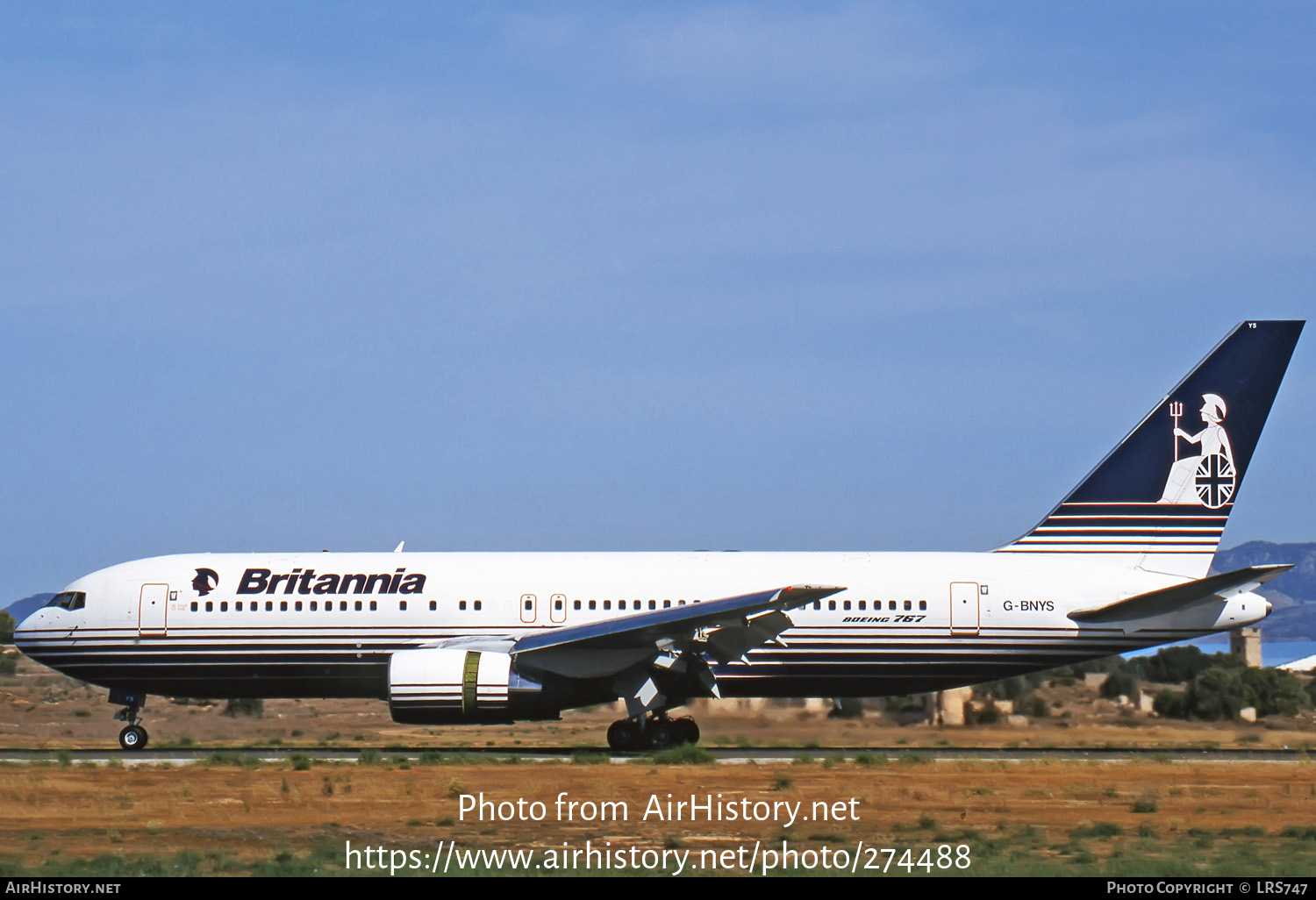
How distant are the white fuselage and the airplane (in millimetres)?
32

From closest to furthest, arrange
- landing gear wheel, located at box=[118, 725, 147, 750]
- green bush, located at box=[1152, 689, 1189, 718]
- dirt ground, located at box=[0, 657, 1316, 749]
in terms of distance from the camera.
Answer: landing gear wheel, located at box=[118, 725, 147, 750] → dirt ground, located at box=[0, 657, 1316, 749] → green bush, located at box=[1152, 689, 1189, 718]

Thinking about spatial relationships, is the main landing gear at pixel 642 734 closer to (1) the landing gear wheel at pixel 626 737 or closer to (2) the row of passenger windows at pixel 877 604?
(1) the landing gear wheel at pixel 626 737

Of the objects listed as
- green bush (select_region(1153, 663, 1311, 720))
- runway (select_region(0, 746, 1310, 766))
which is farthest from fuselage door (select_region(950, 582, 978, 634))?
green bush (select_region(1153, 663, 1311, 720))

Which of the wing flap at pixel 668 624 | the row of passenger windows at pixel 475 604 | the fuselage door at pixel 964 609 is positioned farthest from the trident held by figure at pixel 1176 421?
the wing flap at pixel 668 624

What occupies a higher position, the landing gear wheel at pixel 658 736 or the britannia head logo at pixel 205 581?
the britannia head logo at pixel 205 581

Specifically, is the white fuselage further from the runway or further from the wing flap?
the wing flap

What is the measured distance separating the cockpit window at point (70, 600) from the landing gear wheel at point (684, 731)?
10.3 meters

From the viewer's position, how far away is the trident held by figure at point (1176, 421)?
24.3 metres

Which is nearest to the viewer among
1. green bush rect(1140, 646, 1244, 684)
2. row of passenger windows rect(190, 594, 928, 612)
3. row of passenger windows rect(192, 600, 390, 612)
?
row of passenger windows rect(190, 594, 928, 612)

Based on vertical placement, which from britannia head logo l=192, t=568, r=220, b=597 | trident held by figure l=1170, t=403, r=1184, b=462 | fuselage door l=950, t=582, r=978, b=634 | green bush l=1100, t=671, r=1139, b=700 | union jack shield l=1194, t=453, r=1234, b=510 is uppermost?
trident held by figure l=1170, t=403, r=1184, b=462

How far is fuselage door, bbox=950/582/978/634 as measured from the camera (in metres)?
23.1

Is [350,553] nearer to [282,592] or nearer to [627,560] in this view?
[282,592]
